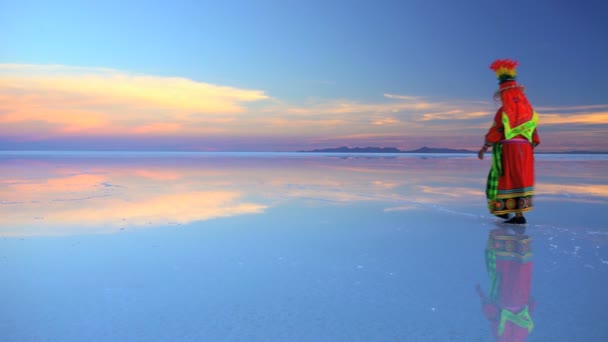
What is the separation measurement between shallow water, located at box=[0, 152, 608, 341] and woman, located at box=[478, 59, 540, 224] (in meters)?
0.31

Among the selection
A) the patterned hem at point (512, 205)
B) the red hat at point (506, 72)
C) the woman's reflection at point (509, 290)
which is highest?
the red hat at point (506, 72)

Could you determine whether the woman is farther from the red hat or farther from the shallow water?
the shallow water

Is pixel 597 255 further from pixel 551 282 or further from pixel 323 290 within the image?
pixel 323 290

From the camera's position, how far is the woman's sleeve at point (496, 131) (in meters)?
4.66

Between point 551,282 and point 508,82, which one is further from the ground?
point 508,82

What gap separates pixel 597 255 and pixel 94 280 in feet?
10.8

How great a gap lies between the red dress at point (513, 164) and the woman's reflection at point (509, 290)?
1085 mm

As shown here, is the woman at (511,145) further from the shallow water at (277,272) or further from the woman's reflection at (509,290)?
the woman's reflection at (509,290)

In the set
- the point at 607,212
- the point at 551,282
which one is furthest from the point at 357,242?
the point at 607,212

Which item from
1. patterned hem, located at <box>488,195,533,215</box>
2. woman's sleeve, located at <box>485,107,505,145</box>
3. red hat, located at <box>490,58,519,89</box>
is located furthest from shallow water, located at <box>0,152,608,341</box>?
red hat, located at <box>490,58,519,89</box>

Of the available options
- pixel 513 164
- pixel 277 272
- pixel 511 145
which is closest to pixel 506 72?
pixel 511 145

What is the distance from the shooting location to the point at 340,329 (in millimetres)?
1794

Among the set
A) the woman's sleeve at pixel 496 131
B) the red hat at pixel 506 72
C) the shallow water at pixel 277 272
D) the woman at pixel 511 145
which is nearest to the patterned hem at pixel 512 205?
the woman at pixel 511 145

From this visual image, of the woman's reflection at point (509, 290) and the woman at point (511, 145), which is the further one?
the woman at point (511, 145)
